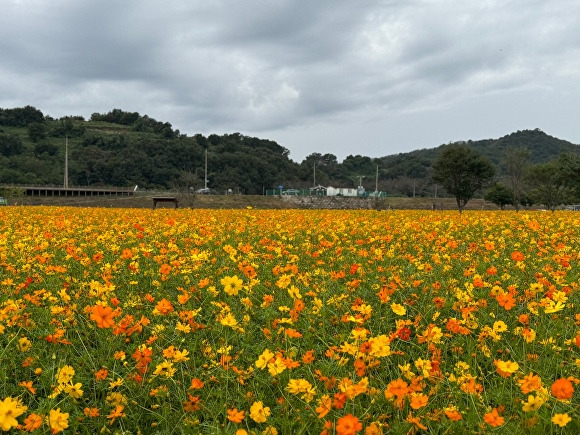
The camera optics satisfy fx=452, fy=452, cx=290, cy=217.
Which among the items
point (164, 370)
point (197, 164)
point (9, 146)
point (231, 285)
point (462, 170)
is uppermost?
point (9, 146)

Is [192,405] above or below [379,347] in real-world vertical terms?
below

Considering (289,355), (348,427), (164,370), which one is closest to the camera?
(348,427)

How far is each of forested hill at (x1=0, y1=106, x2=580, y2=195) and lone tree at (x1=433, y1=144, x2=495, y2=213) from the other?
34536 mm

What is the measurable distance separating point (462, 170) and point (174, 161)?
217 ft

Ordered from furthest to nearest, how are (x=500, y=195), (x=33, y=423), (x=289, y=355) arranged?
(x=500, y=195) → (x=289, y=355) → (x=33, y=423)

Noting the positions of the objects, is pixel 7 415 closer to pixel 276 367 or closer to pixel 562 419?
pixel 276 367

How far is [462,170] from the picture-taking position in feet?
121

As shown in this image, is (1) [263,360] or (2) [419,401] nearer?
(2) [419,401]

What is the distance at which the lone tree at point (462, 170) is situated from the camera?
36.8 m

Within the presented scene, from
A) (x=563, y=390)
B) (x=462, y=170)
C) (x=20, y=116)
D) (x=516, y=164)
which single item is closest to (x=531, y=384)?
(x=563, y=390)

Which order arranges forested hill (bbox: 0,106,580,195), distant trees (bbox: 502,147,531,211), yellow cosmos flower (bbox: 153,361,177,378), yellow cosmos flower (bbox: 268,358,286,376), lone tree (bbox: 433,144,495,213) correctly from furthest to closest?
forested hill (bbox: 0,106,580,195) → distant trees (bbox: 502,147,531,211) → lone tree (bbox: 433,144,495,213) → yellow cosmos flower (bbox: 153,361,177,378) → yellow cosmos flower (bbox: 268,358,286,376)

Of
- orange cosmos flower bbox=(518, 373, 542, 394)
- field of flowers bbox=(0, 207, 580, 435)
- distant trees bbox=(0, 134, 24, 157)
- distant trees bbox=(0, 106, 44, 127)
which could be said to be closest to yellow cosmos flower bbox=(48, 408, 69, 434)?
field of flowers bbox=(0, 207, 580, 435)

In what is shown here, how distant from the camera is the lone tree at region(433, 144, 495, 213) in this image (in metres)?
36.8

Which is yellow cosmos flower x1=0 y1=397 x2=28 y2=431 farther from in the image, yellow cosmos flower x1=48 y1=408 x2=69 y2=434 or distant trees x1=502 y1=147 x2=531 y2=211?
distant trees x1=502 y1=147 x2=531 y2=211
